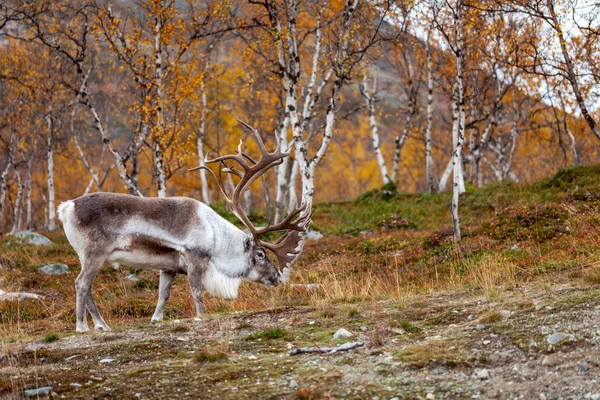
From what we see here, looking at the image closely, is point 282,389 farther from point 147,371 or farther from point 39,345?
point 39,345

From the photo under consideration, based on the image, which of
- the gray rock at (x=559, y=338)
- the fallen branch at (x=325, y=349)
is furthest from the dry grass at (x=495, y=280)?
the fallen branch at (x=325, y=349)

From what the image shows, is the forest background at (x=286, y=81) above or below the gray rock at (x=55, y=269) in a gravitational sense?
above

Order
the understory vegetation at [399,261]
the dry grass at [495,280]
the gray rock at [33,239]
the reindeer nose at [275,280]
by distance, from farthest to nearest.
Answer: the gray rock at [33,239] < the reindeer nose at [275,280] < the understory vegetation at [399,261] < the dry grass at [495,280]

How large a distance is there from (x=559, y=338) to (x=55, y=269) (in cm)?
1352

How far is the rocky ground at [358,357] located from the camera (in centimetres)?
490

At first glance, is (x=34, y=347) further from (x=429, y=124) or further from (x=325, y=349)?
(x=429, y=124)

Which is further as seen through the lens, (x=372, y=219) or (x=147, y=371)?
(x=372, y=219)

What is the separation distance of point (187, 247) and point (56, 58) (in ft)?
67.7

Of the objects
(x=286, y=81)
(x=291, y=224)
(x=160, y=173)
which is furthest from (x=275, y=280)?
(x=160, y=173)

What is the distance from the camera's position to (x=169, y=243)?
30.7 feet

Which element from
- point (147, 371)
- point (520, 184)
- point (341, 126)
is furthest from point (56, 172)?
point (147, 371)

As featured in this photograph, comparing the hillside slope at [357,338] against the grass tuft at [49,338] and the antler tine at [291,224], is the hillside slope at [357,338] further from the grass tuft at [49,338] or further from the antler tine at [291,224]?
the antler tine at [291,224]

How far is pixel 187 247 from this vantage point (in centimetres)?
950

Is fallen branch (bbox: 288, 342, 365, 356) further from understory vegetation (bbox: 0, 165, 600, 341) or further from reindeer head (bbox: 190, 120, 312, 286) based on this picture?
reindeer head (bbox: 190, 120, 312, 286)
